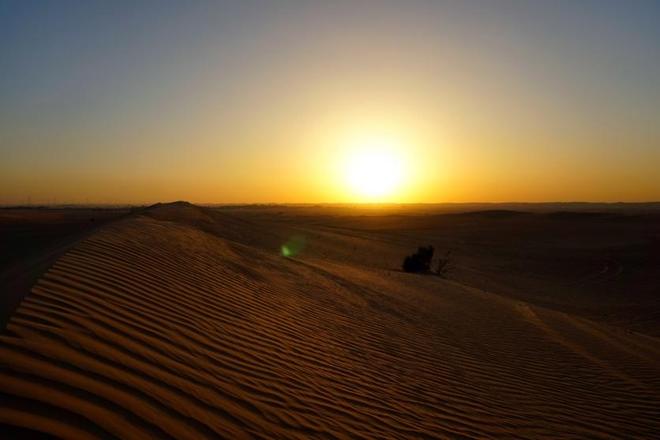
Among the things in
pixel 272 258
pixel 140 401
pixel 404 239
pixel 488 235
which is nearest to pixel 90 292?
pixel 140 401

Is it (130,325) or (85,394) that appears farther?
(130,325)

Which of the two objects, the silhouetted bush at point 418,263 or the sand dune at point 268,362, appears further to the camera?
the silhouetted bush at point 418,263

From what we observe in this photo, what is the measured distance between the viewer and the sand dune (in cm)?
307

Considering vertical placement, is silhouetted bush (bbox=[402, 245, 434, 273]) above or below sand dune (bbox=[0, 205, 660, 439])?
below

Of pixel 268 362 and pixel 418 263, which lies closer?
pixel 268 362

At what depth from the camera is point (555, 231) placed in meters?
47.5

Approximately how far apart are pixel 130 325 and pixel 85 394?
4.97 ft

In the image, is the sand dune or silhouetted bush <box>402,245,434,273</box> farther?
silhouetted bush <box>402,245,434,273</box>

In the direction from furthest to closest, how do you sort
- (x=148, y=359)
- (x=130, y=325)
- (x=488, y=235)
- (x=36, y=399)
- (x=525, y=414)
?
1. (x=488, y=235)
2. (x=525, y=414)
3. (x=130, y=325)
4. (x=148, y=359)
5. (x=36, y=399)

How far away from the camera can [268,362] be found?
4.93 meters

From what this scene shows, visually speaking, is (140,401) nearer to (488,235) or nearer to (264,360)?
(264,360)

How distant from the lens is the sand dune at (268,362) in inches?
121

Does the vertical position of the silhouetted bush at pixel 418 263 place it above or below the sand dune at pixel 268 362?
below

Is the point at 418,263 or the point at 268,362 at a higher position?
the point at 268,362
